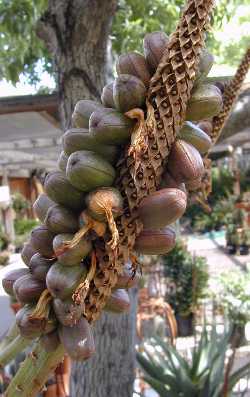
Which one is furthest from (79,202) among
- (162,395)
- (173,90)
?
(162,395)

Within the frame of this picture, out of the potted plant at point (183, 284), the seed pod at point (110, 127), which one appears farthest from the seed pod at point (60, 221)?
the potted plant at point (183, 284)

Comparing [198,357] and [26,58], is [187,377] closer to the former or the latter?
[198,357]

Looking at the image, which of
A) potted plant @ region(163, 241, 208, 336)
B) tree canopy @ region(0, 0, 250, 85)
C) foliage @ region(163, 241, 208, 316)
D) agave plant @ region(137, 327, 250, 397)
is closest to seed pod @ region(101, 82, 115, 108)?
agave plant @ region(137, 327, 250, 397)

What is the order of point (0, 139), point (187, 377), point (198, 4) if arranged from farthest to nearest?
1. point (0, 139)
2. point (187, 377)
3. point (198, 4)

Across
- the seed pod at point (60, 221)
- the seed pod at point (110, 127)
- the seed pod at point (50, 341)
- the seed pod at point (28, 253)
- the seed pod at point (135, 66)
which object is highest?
the seed pod at point (135, 66)

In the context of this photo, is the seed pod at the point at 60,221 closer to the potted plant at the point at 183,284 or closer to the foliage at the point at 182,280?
the potted plant at the point at 183,284

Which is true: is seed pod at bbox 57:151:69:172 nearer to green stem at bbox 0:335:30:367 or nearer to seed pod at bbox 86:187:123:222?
seed pod at bbox 86:187:123:222

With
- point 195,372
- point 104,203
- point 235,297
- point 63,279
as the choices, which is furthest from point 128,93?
point 235,297
